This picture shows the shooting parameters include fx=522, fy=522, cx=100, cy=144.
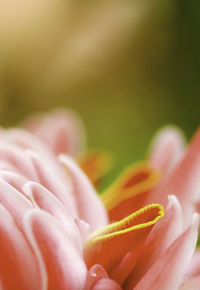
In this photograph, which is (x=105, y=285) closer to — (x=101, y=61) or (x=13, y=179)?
(x=13, y=179)

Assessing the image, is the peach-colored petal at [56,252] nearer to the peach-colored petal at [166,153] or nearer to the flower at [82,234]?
the flower at [82,234]

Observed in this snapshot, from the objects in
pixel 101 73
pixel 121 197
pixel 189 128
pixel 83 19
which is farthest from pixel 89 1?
pixel 121 197

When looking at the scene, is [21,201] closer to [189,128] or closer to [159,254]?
[159,254]

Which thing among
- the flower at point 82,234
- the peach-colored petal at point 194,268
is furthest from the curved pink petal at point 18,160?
the peach-colored petal at point 194,268

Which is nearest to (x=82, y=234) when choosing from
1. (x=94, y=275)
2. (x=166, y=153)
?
(x=94, y=275)

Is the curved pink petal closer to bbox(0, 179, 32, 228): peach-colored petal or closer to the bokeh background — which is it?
bbox(0, 179, 32, 228): peach-colored petal

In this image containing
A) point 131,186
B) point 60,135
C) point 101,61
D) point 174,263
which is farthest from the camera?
point 101,61

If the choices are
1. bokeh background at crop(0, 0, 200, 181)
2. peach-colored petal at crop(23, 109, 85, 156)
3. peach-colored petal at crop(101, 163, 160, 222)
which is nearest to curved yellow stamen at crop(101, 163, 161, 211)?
peach-colored petal at crop(101, 163, 160, 222)
